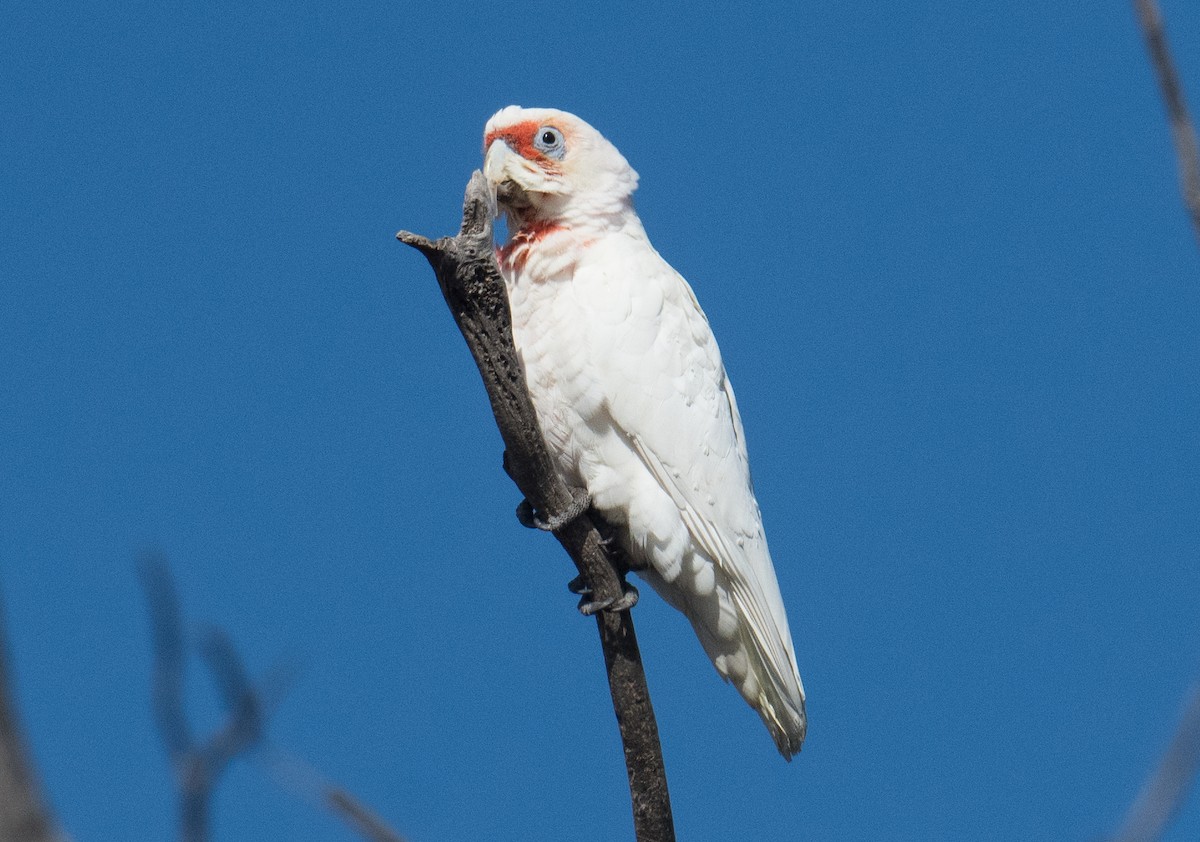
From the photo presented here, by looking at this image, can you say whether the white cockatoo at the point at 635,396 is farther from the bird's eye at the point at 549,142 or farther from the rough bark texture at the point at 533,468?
the rough bark texture at the point at 533,468

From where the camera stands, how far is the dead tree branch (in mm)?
867

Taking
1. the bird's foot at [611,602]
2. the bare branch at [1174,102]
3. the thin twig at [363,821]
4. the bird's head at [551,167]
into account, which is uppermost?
the bird's head at [551,167]

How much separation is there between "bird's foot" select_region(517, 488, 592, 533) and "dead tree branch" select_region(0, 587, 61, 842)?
3.39m

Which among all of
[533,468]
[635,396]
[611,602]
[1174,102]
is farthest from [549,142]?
[1174,102]

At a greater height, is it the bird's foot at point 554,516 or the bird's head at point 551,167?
the bird's head at point 551,167

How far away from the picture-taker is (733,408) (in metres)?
5.11

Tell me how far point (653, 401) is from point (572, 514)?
56cm

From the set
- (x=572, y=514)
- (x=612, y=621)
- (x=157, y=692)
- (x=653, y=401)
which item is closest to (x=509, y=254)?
(x=653, y=401)

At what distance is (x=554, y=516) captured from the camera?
4293mm

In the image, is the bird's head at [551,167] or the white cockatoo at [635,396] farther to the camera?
the bird's head at [551,167]

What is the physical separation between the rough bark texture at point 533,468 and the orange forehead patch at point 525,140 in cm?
96

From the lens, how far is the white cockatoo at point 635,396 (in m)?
4.57

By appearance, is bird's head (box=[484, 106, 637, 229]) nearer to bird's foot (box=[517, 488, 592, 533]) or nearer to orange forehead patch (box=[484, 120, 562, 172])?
orange forehead patch (box=[484, 120, 562, 172])

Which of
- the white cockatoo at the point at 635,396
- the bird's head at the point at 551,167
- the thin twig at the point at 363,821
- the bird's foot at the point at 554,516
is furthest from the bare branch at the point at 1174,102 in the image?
the bird's head at the point at 551,167
